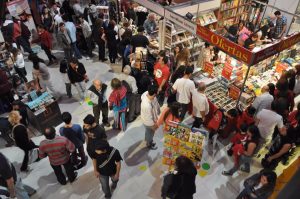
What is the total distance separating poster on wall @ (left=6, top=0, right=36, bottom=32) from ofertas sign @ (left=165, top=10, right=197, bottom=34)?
17.4 ft

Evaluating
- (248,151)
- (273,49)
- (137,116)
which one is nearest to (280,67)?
(273,49)

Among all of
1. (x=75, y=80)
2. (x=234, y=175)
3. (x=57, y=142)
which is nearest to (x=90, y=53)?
(x=75, y=80)

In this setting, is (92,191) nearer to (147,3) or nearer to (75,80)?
(75,80)

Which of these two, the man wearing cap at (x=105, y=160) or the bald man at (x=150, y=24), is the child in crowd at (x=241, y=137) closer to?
the man wearing cap at (x=105, y=160)

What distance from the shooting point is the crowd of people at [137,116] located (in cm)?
398

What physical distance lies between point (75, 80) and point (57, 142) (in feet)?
8.54

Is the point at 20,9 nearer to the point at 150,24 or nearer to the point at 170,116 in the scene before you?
the point at 150,24

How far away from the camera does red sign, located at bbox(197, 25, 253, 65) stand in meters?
5.00

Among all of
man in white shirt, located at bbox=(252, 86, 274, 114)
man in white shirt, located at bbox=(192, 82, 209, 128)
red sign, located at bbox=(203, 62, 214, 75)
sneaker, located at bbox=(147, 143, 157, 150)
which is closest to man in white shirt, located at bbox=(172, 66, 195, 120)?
man in white shirt, located at bbox=(192, 82, 209, 128)

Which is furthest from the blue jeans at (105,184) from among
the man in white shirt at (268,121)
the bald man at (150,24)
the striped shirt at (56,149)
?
the bald man at (150,24)

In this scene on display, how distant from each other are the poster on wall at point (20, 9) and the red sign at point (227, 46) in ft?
20.9

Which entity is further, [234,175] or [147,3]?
[147,3]

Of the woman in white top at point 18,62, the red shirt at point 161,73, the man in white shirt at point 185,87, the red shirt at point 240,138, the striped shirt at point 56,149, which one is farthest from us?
the woman in white top at point 18,62

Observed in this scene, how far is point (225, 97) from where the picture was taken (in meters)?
6.58
